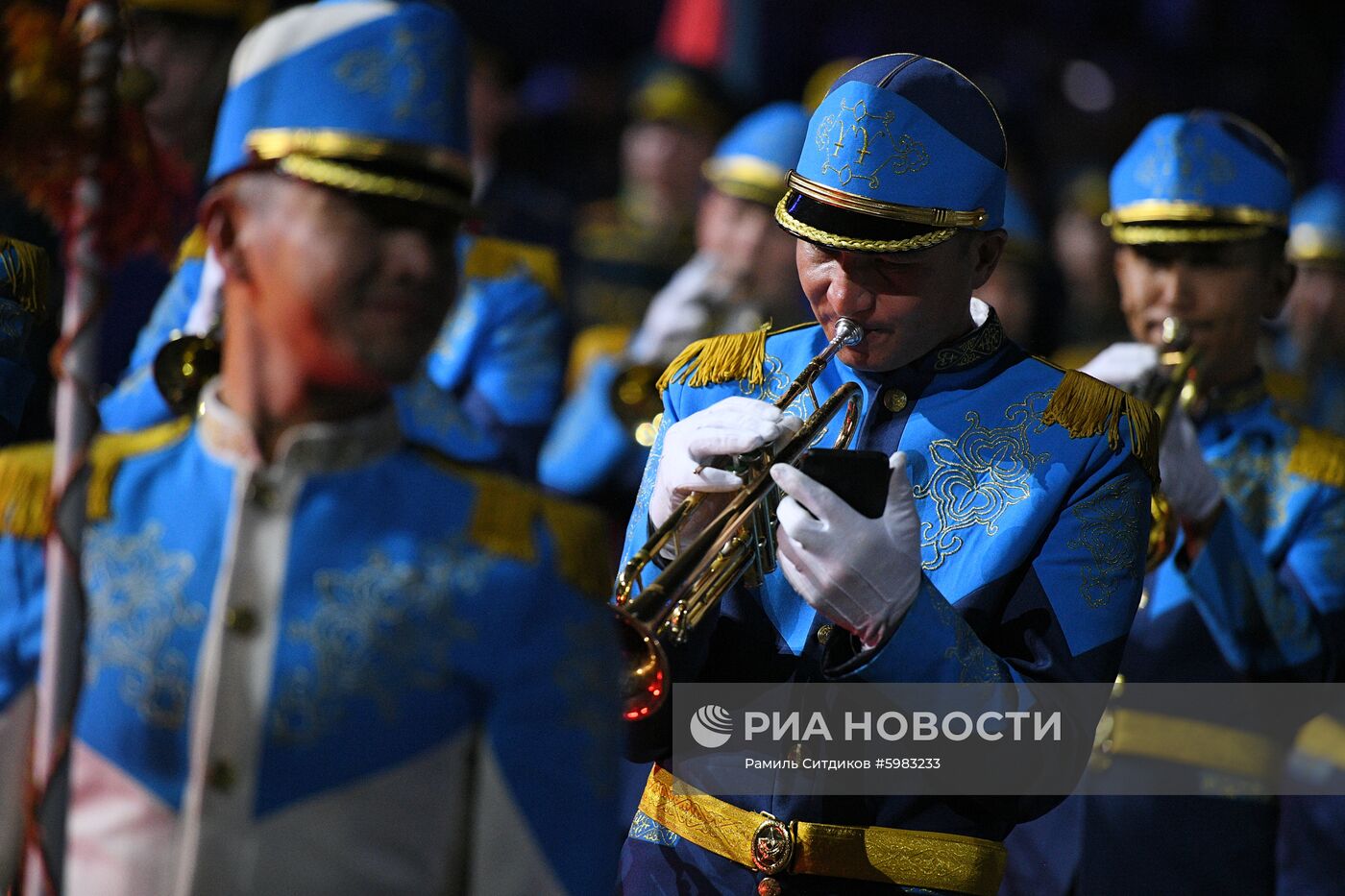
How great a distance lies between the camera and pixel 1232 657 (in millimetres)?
4547

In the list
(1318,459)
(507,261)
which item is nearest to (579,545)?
(1318,459)

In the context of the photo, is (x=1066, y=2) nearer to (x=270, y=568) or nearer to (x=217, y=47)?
(x=217, y=47)

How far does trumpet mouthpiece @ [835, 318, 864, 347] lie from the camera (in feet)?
10.9

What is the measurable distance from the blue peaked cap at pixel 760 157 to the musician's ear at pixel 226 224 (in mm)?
5570

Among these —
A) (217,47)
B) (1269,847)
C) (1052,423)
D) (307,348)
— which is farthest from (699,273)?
(307,348)

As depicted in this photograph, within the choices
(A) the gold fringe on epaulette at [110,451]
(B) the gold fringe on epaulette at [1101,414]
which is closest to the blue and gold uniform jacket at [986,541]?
(B) the gold fringe on epaulette at [1101,414]

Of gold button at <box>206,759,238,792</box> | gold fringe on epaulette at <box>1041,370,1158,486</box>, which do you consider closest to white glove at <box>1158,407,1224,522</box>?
gold fringe on epaulette at <box>1041,370,1158,486</box>

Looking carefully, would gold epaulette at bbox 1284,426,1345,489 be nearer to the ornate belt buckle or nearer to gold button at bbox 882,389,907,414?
gold button at bbox 882,389,907,414

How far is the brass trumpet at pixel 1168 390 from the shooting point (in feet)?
14.6

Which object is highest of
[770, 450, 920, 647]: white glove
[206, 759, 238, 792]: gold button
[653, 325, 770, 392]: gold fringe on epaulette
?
[653, 325, 770, 392]: gold fringe on epaulette

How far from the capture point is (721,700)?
3361 mm

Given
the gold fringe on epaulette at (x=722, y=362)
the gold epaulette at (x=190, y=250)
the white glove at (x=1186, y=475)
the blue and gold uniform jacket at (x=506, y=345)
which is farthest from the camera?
the blue and gold uniform jacket at (x=506, y=345)

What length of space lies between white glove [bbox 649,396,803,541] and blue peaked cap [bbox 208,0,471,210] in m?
0.94

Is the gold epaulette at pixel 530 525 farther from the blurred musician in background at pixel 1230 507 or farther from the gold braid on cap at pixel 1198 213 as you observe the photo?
the gold braid on cap at pixel 1198 213
